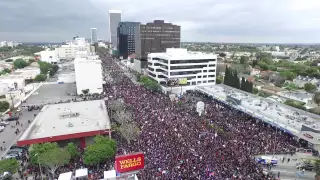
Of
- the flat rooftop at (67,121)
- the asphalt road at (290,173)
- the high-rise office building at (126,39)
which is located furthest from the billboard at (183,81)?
the high-rise office building at (126,39)

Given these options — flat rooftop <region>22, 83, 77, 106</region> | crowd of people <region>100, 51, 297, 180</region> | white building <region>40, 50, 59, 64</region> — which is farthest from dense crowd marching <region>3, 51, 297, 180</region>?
white building <region>40, 50, 59, 64</region>

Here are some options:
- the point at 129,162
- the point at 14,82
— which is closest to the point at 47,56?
the point at 14,82

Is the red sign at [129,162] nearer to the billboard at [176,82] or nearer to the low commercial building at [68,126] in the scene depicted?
the low commercial building at [68,126]

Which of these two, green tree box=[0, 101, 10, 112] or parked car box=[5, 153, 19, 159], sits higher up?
green tree box=[0, 101, 10, 112]

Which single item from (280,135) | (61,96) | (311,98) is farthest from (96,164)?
(311,98)

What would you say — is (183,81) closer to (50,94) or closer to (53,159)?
(50,94)

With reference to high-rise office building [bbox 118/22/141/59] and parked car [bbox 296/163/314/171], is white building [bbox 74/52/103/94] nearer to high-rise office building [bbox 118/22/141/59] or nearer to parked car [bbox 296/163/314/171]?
parked car [bbox 296/163/314/171]

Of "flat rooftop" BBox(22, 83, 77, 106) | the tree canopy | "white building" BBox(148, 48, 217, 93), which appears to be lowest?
"flat rooftop" BBox(22, 83, 77, 106)
